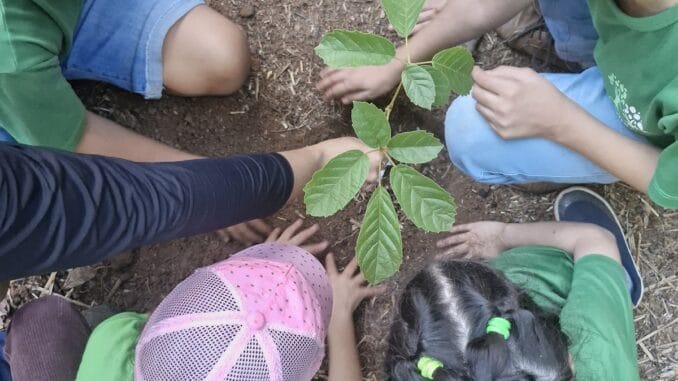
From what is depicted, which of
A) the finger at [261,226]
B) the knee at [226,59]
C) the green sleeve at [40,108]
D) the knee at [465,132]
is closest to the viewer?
the green sleeve at [40,108]

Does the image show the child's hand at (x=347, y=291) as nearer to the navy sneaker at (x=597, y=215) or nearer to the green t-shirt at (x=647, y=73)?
the navy sneaker at (x=597, y=215)

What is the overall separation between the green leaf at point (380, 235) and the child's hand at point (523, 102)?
1.36ft

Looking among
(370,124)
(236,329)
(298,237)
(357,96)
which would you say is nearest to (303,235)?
(298,237)

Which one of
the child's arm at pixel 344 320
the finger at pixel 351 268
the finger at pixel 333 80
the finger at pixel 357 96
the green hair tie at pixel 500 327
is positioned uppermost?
the finger at pixel 333 80

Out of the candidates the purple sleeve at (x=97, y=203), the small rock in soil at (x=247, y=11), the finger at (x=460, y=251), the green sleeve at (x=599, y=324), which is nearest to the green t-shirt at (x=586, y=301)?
the green sleeve at (x=599, y=324)

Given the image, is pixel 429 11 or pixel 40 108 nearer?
pixel 40 108

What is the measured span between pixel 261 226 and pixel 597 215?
753mm

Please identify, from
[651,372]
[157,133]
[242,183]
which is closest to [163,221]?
[242,183]

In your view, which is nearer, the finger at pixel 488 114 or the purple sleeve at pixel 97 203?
the purple sleeve at pixel 97 203

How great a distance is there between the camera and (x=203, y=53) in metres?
1.32

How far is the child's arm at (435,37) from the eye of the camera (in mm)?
1227

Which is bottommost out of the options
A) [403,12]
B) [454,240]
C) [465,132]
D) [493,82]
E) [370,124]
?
[454,240]

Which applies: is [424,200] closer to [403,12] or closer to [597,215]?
[403,12]

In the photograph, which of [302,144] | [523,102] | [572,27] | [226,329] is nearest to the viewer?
[226,329]
